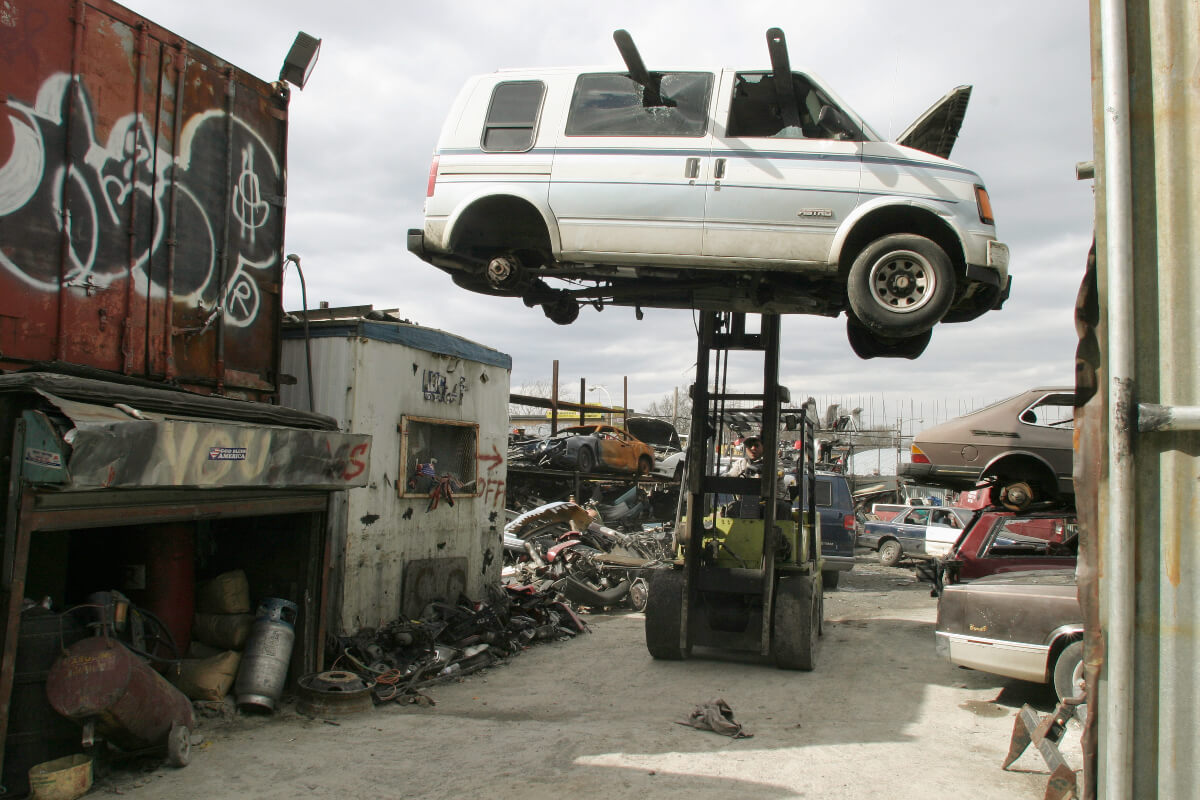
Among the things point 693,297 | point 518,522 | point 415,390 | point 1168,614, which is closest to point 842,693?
point 693,297

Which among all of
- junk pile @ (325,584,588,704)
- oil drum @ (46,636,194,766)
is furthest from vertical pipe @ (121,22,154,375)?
junk pile @ (325,584,588,704)

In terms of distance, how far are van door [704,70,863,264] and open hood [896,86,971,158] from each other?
1.81 ft

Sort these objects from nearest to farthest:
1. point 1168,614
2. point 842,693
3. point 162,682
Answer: point 1168,614 < point 162,682 < point 842,693

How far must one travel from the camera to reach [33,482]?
14.6 ft

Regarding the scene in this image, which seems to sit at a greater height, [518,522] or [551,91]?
[551,91]

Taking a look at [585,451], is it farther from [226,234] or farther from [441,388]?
[226,234]

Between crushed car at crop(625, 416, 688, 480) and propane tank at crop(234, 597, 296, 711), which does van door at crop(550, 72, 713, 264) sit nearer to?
propane tank at crop(234, 597, 296, 711)

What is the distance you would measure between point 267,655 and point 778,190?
5339 millimetres

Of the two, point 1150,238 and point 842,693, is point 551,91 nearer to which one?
point 1150,238

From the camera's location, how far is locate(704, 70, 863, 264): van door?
237 inches

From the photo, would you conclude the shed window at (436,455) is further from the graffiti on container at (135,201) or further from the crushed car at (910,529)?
the crushed car at (910,529)

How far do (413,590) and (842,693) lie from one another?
4.59m

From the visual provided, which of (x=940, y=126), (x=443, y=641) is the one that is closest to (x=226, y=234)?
(x=443, y=641)

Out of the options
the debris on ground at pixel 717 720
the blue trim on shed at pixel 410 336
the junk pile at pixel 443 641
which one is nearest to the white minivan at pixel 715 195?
the blue trim on shed at pixel 410 336
